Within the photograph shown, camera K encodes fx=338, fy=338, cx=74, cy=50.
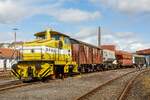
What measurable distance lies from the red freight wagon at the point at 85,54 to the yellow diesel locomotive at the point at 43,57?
3901mm

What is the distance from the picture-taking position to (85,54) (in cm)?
3134

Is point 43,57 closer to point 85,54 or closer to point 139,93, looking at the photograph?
point 139,93

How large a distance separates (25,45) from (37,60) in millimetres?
1465

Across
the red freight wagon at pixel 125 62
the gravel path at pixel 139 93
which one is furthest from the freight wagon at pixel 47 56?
the red freight wagon at pixel 125 62

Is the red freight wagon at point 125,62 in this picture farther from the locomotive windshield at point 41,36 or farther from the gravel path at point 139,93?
the gravel path at point 139,93

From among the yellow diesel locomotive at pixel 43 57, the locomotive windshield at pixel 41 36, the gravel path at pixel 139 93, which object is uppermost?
the locomotive windshield at pixel 41 36

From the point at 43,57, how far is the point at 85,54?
11.3 m

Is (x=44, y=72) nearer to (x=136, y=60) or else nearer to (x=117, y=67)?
(x=117, y=67)

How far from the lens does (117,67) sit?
53531mm

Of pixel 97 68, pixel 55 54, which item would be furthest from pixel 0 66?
pixel 55 54

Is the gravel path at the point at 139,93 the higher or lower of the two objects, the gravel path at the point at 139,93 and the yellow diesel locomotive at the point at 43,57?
the lower

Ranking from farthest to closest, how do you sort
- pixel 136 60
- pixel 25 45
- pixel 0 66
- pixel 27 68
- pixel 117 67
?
pixel 136 60, pixel 0 66, pixel 117 67, pixel 25 45, pixel 27 68

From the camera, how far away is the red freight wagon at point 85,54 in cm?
2749

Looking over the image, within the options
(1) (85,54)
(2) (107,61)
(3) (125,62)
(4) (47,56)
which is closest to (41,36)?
(4) (47,56)
